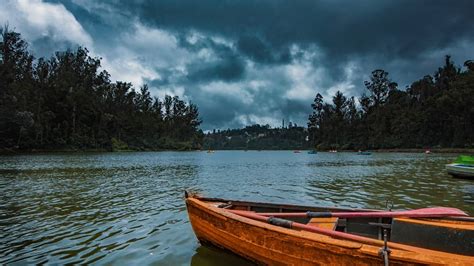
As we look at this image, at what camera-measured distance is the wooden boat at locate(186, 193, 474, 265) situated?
519 centimetres

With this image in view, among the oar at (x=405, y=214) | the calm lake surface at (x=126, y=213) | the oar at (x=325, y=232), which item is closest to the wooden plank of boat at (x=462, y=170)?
the calm lake surface at (x=126, y=213)

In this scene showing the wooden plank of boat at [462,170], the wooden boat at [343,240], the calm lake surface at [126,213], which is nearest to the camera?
the wooden boat at [343,240]

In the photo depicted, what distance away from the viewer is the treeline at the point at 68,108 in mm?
69375

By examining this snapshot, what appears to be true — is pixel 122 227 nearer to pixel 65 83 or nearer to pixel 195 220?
pixel 195 220

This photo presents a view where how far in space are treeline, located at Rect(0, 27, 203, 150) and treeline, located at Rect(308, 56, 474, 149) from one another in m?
69.1

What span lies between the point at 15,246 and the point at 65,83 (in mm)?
92459

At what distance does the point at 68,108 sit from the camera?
92375 mm

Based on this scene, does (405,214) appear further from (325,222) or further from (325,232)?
(325,232)

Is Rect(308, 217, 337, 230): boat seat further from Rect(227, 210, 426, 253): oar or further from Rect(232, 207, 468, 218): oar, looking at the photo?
Rect(227, 210, 426, 253): oar

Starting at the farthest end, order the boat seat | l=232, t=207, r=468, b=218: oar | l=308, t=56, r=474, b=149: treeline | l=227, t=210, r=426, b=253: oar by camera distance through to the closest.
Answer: l=308, t=56, r=474, b=149: treeline, the boat seat, l=232, t=207, r=468, b=218: oar, l=227, t=210, r=426, b=253: oar

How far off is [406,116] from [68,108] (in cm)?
10437

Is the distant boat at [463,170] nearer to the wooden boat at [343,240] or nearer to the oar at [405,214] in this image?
the oar at [405,214]

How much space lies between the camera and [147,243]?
30.8ft

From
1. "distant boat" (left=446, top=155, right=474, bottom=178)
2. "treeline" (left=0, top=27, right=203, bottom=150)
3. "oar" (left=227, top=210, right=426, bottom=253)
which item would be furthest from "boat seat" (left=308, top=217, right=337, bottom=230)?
"treeline" (left=0, top=27, right=203, bottom=150)
